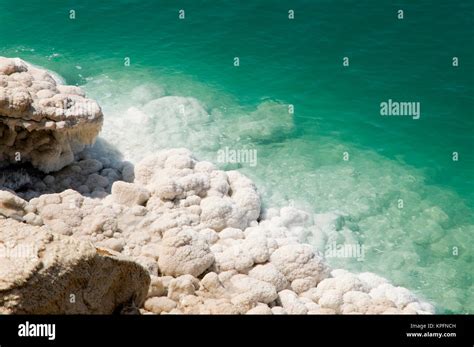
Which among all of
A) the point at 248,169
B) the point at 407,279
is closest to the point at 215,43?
the point at 248,169

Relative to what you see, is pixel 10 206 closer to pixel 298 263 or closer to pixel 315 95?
pixel 298 263

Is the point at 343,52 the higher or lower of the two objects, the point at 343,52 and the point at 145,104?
the higher

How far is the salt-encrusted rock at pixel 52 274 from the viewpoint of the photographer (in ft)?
27.1

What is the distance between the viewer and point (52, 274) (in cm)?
862

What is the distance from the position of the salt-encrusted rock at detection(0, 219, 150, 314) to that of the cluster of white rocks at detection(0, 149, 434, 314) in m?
1.64

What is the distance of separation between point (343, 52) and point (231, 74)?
4945mm

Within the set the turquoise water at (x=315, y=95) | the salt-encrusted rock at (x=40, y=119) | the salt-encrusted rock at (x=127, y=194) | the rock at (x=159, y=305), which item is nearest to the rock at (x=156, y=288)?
the rock at (x=159, y=305)

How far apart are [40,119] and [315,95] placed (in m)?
12.0

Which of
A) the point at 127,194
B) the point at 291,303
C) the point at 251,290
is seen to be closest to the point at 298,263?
the point at 291,303

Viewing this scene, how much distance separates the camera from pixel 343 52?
83.5 ft

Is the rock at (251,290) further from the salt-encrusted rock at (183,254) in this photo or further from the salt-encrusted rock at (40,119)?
the salt-encrusted rock at (40,119)

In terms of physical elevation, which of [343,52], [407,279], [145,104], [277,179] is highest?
[343,52]

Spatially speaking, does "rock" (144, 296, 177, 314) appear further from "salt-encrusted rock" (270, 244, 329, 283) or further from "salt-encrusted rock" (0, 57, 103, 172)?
"salt-encrusted rock" (0, 57, 103, 172)
